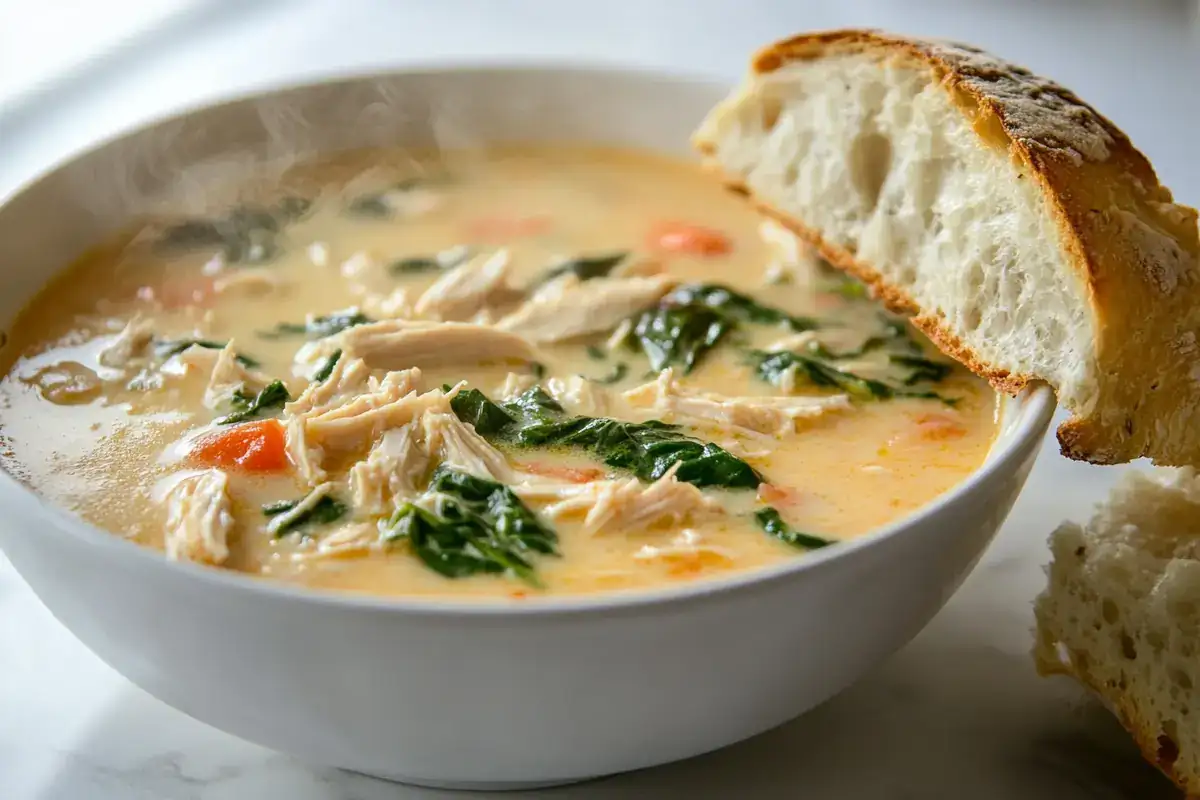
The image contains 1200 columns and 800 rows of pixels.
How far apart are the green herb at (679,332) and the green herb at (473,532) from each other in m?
0.59

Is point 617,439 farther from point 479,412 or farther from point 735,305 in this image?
point 735,305

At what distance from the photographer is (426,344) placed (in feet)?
7.94

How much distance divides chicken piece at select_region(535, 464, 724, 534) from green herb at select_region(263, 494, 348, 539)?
26cm

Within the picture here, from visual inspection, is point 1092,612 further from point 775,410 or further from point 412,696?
Answer: point 412,696

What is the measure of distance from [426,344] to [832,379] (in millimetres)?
701

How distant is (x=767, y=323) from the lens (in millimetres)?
2676

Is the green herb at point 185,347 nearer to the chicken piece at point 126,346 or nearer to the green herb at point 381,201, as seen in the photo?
the chicken piece at point 126,346

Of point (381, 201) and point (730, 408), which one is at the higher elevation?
point (381, 201)

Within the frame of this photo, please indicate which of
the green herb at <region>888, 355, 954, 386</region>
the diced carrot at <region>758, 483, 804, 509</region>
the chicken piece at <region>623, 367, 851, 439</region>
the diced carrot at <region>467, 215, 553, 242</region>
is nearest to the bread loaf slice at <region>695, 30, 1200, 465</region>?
the green herb at <region>888, 355, 954, 386</region>

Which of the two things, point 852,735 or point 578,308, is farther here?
point 578,308

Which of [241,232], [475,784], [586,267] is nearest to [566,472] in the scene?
[475,784]

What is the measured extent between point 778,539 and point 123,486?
0.97 m

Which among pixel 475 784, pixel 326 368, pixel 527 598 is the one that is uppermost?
pixel 326 368

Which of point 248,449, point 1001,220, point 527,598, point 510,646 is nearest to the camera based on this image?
point 510,646
